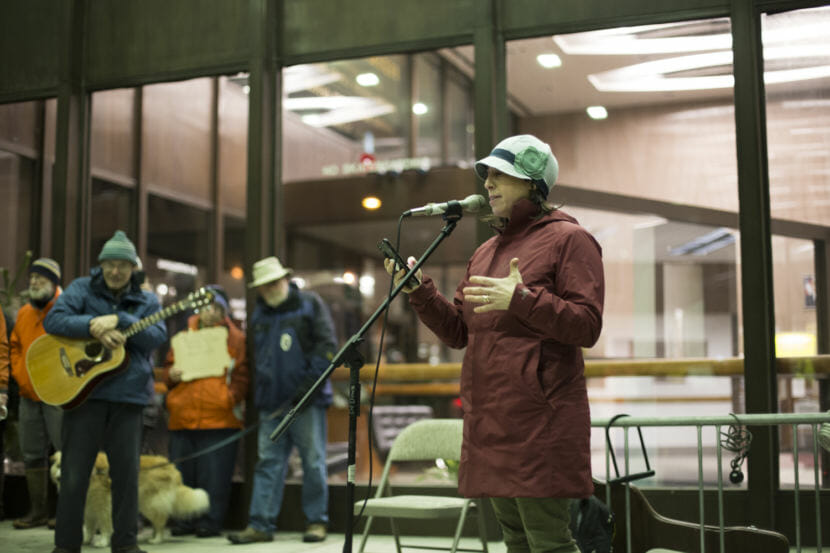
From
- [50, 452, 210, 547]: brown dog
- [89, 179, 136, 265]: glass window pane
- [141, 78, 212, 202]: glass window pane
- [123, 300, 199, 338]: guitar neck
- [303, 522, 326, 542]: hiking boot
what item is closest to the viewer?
[123, 300, 199, 338]: guitar neck

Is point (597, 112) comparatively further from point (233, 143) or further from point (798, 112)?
point (233, 143)

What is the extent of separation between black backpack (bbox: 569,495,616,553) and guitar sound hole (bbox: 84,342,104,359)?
10.4 ft

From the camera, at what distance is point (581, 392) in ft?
10.4

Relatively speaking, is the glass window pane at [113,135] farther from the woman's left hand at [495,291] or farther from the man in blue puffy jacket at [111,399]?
the woman's left hand at [495,291]

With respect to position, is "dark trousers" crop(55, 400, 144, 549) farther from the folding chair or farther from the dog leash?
the folding chair

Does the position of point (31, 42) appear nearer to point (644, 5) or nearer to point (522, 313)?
point (644, 5)

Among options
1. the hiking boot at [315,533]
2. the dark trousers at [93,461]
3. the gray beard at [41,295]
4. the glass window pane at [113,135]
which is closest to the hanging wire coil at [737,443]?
the hiking boot at [315,533]

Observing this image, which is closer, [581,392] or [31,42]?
[581,392]

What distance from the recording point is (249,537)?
20.6 ft

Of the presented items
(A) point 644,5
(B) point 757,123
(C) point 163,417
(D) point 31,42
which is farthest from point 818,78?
(D) point 31,42

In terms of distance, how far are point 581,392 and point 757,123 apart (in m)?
3.49

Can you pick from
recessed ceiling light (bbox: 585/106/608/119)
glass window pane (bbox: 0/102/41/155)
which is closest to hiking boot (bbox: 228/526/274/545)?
glass window pane (bbox: 0/102/41/155)

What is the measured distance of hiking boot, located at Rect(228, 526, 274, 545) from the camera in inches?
247

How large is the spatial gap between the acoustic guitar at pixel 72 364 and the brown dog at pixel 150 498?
0.80 metres
